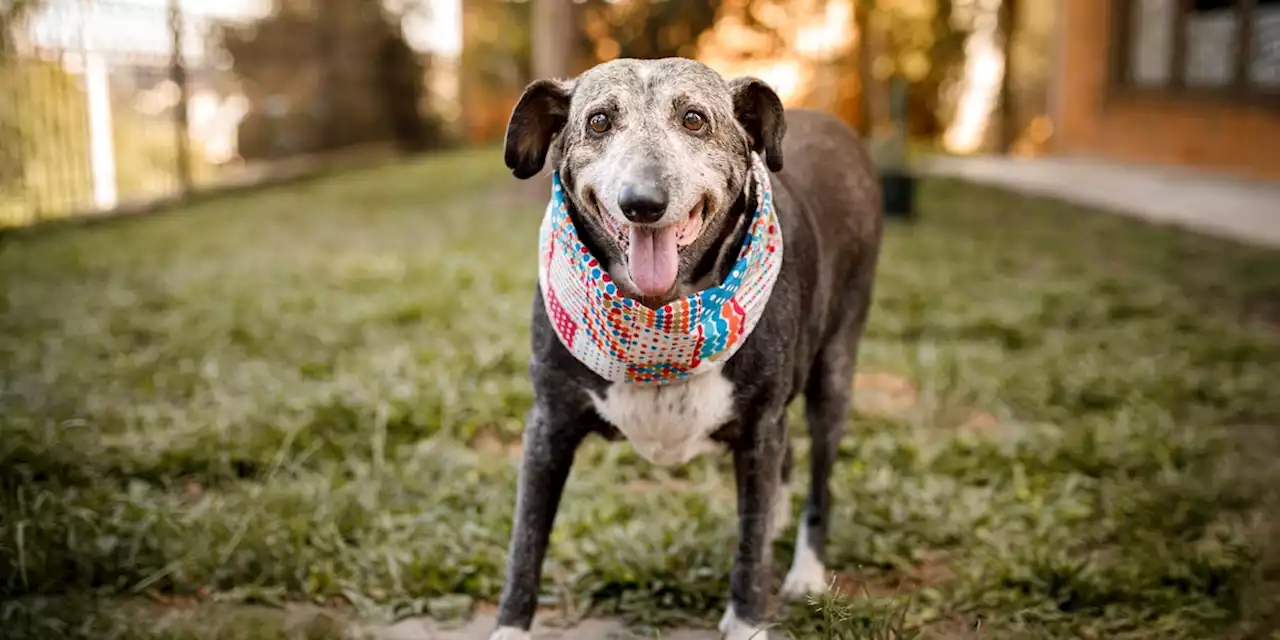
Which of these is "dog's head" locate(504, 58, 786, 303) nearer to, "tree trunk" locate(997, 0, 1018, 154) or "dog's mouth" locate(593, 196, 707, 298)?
"dog's mouth" locate(593, 196, 707, 298)

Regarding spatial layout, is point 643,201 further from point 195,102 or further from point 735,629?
point 195,102

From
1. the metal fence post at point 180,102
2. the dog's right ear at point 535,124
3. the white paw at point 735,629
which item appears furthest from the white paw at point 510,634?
the metal fence post at point 180,102

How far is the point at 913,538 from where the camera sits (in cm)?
325

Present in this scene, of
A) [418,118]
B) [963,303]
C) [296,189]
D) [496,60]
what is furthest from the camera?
[496,60]

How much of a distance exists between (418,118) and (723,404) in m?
15.7

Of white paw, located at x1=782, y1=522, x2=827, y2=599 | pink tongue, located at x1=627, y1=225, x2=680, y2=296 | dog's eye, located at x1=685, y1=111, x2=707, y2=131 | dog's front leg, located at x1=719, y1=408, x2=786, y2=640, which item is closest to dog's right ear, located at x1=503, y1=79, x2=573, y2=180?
dog's eye, located at x1=685, y1=111, x2=707, y2=131

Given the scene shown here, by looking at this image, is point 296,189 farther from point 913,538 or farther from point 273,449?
point 913,538

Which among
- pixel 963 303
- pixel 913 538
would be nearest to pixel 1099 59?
pixel 963 303

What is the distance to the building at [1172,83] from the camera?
11.1m

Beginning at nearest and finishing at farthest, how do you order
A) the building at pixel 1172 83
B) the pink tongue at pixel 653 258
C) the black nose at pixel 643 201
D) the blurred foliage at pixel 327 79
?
1. the black nose at pixel 643 201
2. the pink tongue at pixel 653 258
3. the building at pixel 1172 83
4. the blurred foliage at pixel 327 79

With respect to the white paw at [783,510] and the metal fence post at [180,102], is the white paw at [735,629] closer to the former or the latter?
the white paw at [783,510]

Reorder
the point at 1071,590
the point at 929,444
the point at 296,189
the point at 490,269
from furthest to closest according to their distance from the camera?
the point at 296,189, the point at 490,269, the point at 929,444, the point at 1071,590

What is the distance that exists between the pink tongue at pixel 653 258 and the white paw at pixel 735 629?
34.5 inches

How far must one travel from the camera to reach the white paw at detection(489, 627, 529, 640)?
99.8 inches
